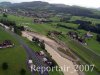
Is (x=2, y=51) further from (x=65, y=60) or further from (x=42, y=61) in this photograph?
(x=65, y=60)

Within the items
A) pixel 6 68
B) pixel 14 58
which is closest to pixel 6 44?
pixel 14 58

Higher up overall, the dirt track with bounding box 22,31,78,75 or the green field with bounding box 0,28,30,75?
the green field with bounding box 0,28,30,75

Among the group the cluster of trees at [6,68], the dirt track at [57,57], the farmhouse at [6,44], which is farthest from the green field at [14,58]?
the dirt track at [57,57]

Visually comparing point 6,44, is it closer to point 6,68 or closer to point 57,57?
point 57,57

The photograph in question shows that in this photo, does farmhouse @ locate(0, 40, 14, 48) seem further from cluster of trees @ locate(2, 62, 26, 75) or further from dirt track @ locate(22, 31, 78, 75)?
cluster of trees @ locate(2, 62, 26, 75)

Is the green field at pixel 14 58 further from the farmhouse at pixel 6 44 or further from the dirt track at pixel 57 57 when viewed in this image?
the dirt track at pixel 57 57

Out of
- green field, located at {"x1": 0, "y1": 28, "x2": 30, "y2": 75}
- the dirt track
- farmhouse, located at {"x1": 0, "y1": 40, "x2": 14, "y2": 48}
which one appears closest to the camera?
green field, located at {"x1": 0, "y1": 28, "x2": 30, "y2": 75}

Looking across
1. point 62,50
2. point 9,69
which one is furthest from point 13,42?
point 9,69

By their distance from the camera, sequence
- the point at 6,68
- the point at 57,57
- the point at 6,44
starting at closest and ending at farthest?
the point at 6,68, the point at 6,44, the point at 57,57

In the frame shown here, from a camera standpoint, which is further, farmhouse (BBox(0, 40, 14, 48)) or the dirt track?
farmhouse (BBox(0, 40, 14, 48))

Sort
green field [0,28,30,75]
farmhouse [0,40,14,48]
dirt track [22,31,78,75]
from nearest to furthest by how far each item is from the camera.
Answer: green field [0,28,30,75], dirt track [22,31,78,75], farmhouse [0,40,14,48]

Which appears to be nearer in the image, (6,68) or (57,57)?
(6,68)

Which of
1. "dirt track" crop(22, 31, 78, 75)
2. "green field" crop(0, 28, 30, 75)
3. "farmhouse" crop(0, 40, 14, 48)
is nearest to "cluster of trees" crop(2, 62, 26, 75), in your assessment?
"green field" crop(0, 28, 30, 75)

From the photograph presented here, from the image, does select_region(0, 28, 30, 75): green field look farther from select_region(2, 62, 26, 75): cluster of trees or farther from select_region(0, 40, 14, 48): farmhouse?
select_region(0, 40, 14, 48): farmhouse
